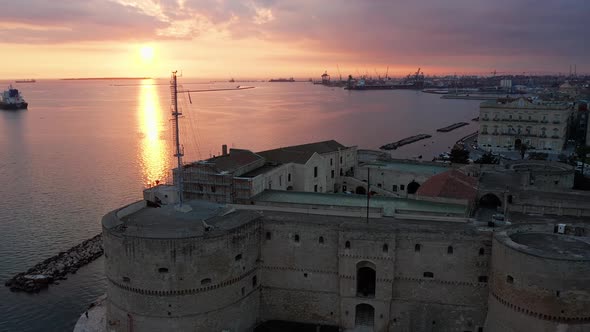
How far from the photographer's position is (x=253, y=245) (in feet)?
91.9

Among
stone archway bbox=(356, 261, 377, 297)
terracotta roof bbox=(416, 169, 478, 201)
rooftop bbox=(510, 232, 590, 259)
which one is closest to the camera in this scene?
rooftop bbox=(510, 232, 590, 259)

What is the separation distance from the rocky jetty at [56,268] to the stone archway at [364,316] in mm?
23680

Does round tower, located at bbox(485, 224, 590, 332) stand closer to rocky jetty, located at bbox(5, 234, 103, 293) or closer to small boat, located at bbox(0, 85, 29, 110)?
rocky jetty, located at bbox(5, 234, 103, 293)

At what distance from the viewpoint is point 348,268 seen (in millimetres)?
27172

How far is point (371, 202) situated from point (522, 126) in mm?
52631

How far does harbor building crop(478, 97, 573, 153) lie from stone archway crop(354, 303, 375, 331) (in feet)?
178

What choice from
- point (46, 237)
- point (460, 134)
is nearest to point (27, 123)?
point (46, 237)

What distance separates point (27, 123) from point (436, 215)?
12777 centimetres

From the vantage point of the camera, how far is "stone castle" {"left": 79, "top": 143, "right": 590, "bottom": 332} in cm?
2330

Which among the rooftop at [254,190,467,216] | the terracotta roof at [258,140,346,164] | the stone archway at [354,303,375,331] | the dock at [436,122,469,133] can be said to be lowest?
the stone archway at [354,303,375,331]

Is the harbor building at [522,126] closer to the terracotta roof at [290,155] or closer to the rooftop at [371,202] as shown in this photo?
the terracotta roof at [290,155]

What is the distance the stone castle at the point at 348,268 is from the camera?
917 inches

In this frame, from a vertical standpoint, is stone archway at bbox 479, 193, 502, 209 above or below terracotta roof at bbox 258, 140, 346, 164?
below

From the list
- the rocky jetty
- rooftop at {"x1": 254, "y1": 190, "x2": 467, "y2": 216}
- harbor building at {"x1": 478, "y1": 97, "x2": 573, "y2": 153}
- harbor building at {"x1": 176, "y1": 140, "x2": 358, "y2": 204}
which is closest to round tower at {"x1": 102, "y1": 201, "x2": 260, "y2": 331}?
harbor building at {"x1": 176, "y1": 140, "x2": 358, "y2": 204}
